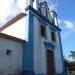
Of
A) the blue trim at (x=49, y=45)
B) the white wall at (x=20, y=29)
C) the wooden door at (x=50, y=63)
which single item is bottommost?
the wooden door at (x=50, y=63)

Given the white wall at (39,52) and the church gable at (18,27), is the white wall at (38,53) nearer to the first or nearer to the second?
the white wall at (39,52)

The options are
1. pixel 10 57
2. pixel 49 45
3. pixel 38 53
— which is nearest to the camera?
pixel 10 57

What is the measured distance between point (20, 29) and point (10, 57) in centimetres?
330

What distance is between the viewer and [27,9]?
12789 mm

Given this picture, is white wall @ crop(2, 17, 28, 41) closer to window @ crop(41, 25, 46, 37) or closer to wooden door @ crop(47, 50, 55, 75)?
window @ crop(41, 25, 46, 37)

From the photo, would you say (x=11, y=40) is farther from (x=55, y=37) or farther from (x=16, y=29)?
(x=55, y=37)

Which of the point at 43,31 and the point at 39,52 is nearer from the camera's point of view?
the point at 39,52

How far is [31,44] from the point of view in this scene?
38.2ft

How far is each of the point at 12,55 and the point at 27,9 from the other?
469cm

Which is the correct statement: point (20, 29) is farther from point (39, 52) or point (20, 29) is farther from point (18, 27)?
point (39, 52)

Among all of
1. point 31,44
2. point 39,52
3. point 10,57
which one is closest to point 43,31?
point 39,52

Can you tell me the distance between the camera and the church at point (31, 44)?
9.96m

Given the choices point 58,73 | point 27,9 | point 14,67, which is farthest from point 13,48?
point 58,73

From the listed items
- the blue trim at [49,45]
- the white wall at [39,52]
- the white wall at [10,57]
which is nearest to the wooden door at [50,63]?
the blue trim at [49,45]
